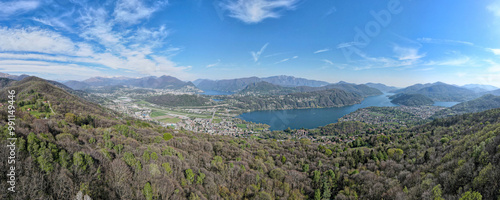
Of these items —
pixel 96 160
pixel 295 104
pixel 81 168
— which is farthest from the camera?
pixel 295 104

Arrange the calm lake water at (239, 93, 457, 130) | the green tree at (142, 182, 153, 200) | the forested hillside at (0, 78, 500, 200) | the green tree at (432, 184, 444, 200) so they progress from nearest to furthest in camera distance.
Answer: the forested hillside at (0, 78, 500, 200) → the green tree at (142, 182, 153, 200) → the green tree at (432, 184, 444, 200) → the calm lake water at (239, 93, 457, 130)

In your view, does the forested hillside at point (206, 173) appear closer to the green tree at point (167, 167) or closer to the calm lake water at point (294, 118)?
the green tree at point (167, 167)

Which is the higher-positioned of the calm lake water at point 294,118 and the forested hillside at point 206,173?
the forested hillside at point 206,173

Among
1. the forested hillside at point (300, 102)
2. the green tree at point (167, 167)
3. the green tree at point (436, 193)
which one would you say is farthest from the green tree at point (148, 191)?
the forested hillside at point (300, 102)

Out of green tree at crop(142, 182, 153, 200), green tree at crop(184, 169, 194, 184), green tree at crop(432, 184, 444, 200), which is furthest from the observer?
green tree at crop(184, 169, 194, 184)

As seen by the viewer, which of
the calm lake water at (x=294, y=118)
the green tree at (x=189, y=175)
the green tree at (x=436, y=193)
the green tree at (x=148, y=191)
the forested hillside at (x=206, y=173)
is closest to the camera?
the forested hillside at (x=206, y=173)

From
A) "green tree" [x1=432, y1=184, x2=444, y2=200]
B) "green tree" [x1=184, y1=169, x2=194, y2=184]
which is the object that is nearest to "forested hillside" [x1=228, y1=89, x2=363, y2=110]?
"green tree" [x1=184, y1=169, x2=194, y2=184]

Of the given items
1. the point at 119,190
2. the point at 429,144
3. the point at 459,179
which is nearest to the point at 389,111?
the point at 429,144

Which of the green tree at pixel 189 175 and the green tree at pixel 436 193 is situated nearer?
the green tree at pixel 436 193

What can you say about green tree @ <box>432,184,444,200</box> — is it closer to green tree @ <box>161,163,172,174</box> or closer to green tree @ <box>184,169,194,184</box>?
green tree @ <box>184,169,194,184</box>

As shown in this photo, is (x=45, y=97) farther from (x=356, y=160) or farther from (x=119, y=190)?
(x=356, y=160)

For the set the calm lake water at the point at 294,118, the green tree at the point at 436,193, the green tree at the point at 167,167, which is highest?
the green tree at the point at 436,193
